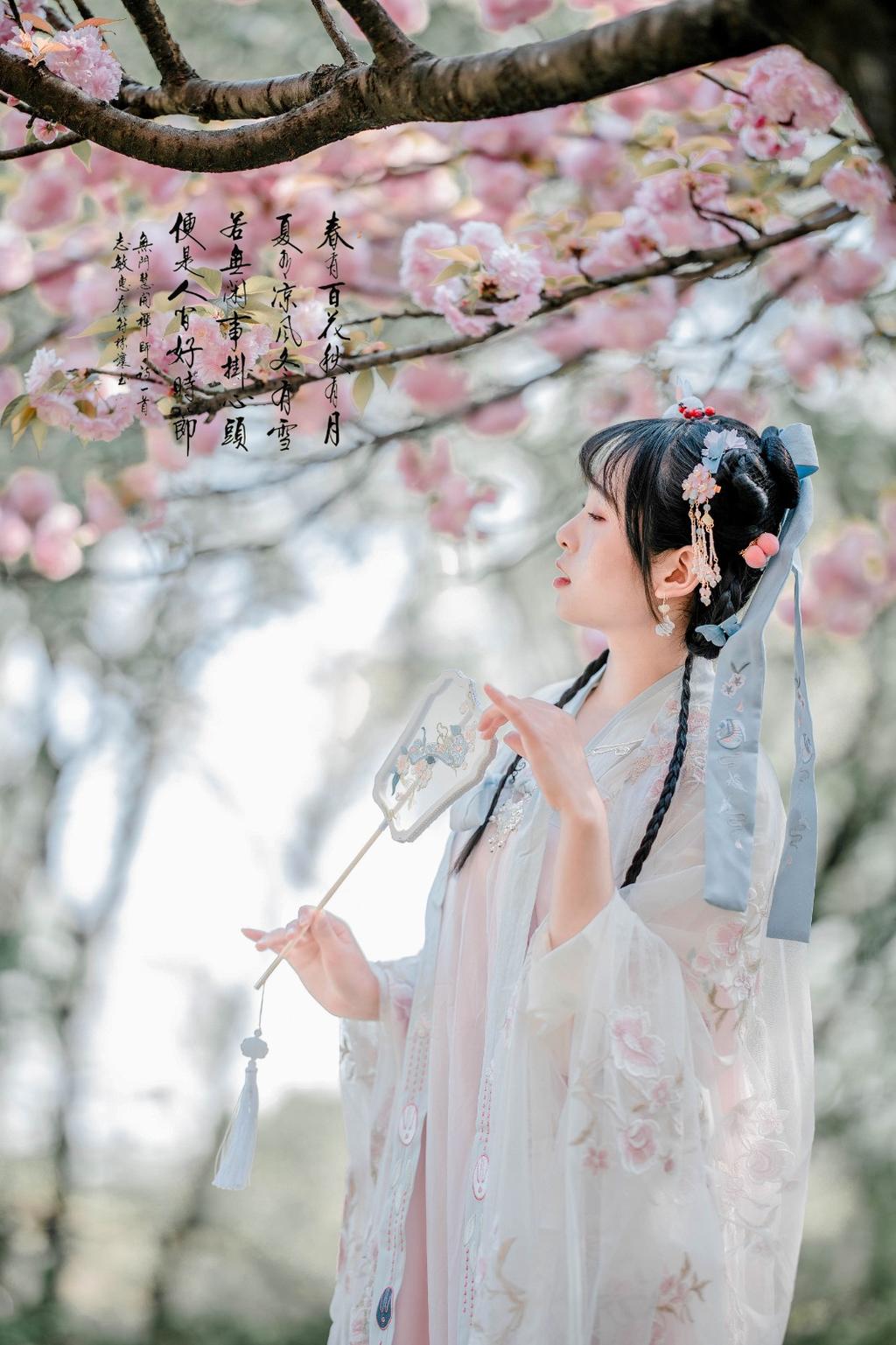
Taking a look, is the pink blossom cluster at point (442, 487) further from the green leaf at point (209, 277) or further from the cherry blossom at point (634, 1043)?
the cherry blossom at point (634, 1043)

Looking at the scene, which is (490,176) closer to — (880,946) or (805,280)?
(805,280)

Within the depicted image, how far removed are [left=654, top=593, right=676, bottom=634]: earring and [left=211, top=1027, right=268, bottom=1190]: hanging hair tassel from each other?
0.60 meters

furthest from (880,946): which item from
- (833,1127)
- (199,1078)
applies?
(199,1078)

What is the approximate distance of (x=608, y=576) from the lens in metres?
1.28

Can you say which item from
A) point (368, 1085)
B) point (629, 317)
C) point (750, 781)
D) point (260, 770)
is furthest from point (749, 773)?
point (260, 770)

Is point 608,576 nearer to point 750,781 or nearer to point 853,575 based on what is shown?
point 750,781

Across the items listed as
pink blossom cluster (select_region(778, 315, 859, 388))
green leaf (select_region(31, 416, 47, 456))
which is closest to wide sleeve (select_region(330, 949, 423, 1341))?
green leaf (select_region(31, 416, 47, 456))

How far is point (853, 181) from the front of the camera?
1.63 m

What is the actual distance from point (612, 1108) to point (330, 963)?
0.41 meters

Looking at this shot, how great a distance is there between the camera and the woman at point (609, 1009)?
1085mm

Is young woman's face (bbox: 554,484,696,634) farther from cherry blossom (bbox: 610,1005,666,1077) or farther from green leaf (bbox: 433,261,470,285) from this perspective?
green leaf (bbox: 433,261,470,285)

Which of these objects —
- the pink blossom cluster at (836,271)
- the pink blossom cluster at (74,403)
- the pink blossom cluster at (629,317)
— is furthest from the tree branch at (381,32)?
the pink blossom cluster at (836,271)

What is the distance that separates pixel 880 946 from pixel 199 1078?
1592 mm

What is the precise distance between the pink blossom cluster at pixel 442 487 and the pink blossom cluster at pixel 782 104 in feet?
3.33
